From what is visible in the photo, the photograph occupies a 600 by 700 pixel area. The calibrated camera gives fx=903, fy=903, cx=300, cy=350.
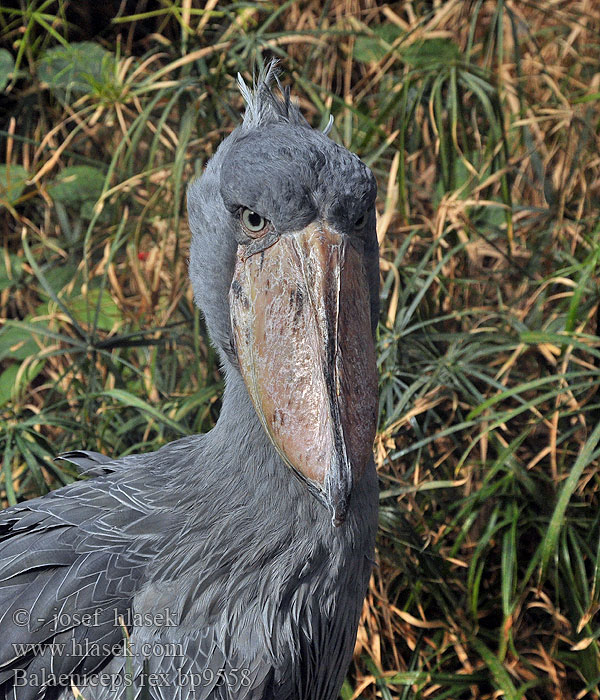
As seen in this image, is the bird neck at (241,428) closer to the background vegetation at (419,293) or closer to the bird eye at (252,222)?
the bird eye at (252,222)

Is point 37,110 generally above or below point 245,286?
above

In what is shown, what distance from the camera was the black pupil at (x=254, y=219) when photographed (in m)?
1.29

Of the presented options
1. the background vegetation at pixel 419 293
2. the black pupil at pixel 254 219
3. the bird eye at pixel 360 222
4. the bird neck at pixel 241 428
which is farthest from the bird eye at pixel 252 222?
the background vegetation at pixel 419 293

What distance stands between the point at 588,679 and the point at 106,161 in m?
2.41

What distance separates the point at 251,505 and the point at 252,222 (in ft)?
1.53

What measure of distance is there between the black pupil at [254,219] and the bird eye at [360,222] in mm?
137

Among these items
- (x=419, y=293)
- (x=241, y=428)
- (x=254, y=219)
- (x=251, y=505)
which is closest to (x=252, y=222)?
(x=254, y=219)

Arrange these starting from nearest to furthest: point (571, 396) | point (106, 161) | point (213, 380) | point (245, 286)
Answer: point (245, 286) < point (571, 396) < point (213, 380) < point (106, 161)

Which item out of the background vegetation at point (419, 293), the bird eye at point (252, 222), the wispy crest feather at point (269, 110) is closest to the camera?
the bird eye at point (252, 222)

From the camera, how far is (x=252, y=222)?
1.30 meters

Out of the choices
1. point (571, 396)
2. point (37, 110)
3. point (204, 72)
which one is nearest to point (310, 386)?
point (571, 396)

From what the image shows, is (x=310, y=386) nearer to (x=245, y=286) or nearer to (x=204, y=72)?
(x=245, y=286)

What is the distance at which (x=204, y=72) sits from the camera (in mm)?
2771

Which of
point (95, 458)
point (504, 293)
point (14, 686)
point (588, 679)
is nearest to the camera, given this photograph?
point (14, 686)
